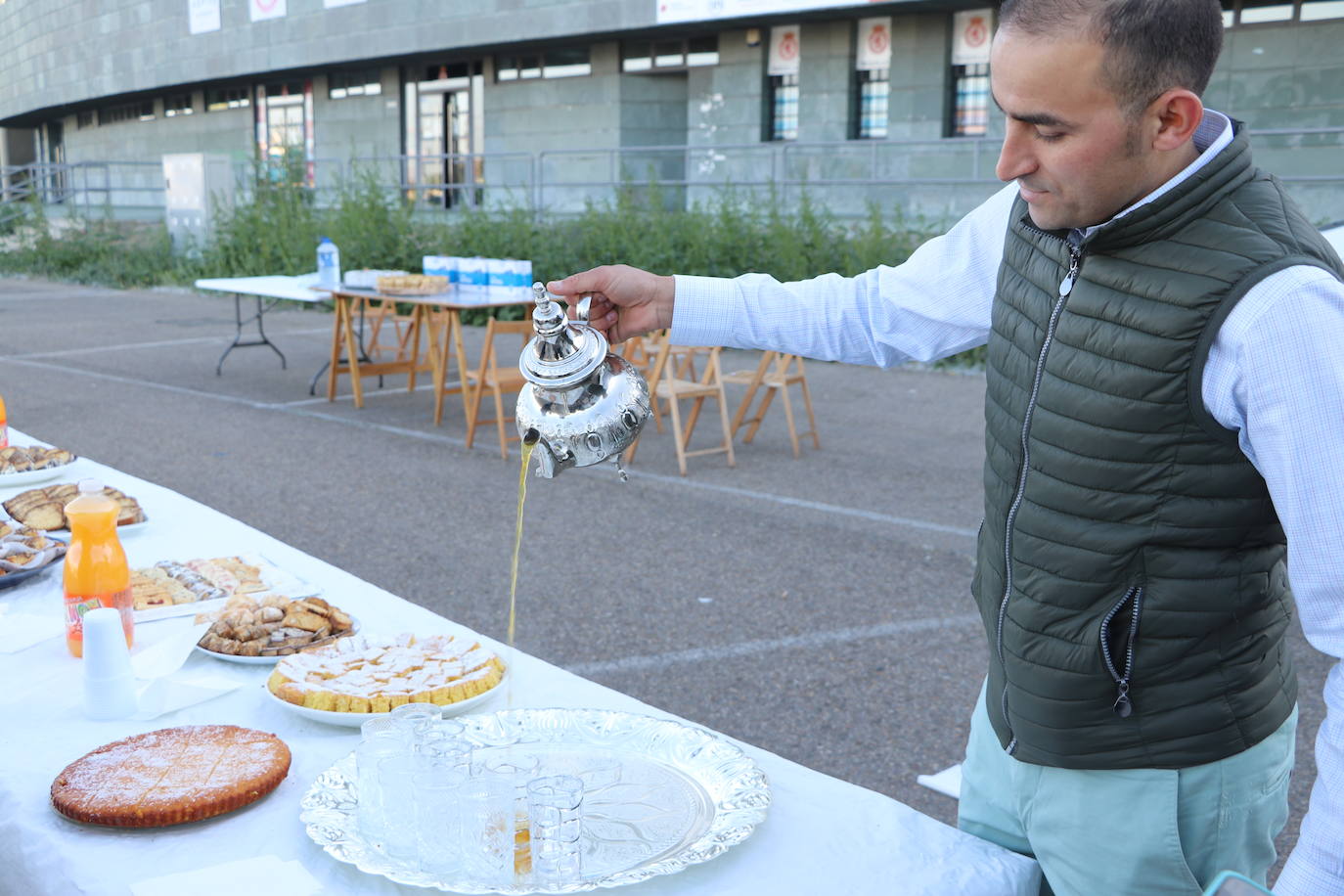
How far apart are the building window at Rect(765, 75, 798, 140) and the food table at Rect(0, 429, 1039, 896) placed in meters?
17.7

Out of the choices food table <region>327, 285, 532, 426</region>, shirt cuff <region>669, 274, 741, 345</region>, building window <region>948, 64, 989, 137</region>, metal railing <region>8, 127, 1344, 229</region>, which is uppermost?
building window <region>948, 64, 989, 137</region>

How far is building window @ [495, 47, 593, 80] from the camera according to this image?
21.5 metres

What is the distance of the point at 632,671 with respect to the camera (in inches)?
180

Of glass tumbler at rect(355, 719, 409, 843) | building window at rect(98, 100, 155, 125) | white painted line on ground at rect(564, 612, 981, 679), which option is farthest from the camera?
building window at rect(98, 100, 155, 125)

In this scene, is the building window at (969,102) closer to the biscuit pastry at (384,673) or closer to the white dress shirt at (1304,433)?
the biscuit pastry at (384,673)

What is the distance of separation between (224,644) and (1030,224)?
1579 millimetres

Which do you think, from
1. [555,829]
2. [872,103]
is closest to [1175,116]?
[555,829]

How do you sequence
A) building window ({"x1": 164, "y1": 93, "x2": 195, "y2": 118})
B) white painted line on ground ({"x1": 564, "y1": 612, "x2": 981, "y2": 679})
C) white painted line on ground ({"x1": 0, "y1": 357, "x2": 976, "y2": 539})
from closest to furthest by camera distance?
white painted line on ground ({"x1": 564, "y1": 612, "x2": 981, "y2": 679})
white painted line on ground ({"x1": 0, "y1": 357, "x2": 976, "y2": 539})
building window ({"x1": 164, "y1": 93, "x2": 195, "y2": 118})

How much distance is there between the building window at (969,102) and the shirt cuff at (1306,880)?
643 inches

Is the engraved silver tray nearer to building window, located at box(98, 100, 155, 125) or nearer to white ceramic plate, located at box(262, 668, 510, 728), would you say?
white ceramic plate, located at box(262, 668, 510, 728)

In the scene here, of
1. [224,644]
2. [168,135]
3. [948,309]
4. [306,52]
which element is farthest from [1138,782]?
[168,135]

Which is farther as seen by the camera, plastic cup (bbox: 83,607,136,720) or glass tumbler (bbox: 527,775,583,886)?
plastic cup (bbox: 83,607,136,720)

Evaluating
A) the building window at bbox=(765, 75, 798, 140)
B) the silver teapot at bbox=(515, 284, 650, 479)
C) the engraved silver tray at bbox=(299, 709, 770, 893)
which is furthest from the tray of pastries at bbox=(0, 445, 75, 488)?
the building window at bbox=(765, 75, 798, 140)

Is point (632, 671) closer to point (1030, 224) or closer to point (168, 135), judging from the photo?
point (1030, 224)
